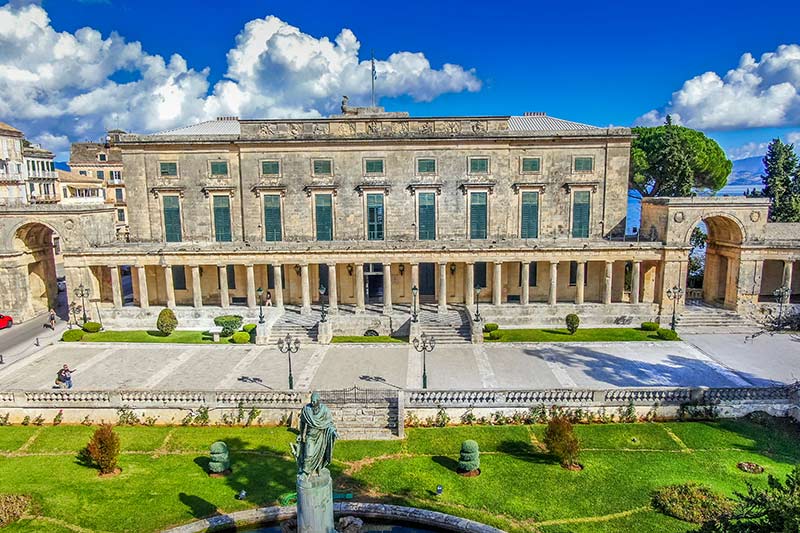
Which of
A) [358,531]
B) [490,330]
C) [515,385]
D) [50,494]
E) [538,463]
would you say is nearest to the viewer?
[358,531]

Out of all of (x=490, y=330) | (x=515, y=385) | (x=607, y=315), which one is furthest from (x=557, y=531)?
(x=607, y=315)

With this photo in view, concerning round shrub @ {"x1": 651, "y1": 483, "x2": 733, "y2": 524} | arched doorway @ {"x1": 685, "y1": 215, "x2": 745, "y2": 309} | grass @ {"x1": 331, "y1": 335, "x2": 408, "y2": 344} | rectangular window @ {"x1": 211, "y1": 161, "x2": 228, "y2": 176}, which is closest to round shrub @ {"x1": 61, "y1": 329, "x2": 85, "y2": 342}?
rectangular window @ {"x1": 211, "y1": 161, "x2": 228, "y2": 176}

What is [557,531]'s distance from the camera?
712 inches

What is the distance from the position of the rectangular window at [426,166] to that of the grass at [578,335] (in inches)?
537

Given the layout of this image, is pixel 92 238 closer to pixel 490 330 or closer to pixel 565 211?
pixel 490 330

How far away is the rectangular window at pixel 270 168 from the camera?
4472cm

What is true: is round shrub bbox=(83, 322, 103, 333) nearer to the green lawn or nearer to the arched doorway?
the green lawn

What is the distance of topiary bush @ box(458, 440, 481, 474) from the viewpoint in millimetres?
21547

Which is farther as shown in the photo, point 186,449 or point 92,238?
point 92,238

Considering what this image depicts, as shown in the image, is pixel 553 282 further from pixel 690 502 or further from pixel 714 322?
pixel 690 502

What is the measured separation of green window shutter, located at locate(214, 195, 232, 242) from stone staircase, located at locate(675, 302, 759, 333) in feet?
116

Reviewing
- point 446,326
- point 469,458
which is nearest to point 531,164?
point 446,326

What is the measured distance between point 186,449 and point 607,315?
31021 millimetres

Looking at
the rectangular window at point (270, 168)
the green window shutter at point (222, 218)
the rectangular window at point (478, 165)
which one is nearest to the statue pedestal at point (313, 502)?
the rectangular window at point (478, 165)
